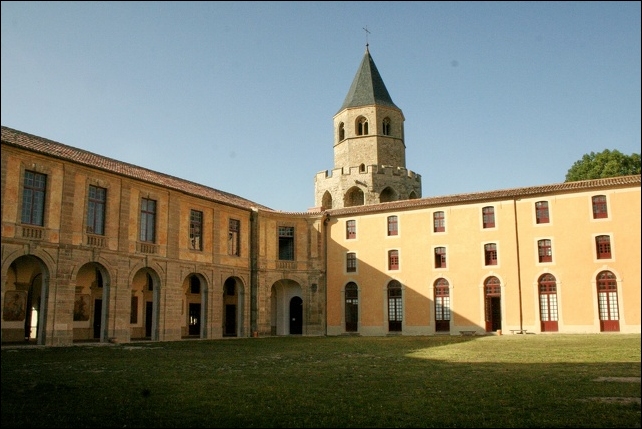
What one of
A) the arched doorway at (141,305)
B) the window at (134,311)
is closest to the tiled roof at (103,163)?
the arched doorway at (141,305)

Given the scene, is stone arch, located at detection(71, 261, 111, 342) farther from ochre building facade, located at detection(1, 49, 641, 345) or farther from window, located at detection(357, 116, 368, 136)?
window, located at detection(357, 116, 368, 136)

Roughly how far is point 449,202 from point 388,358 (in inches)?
824

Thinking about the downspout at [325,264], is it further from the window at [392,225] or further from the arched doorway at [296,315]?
the window at [392,225]

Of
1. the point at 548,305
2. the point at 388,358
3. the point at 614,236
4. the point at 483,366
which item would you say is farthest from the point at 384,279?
the point at 483,366

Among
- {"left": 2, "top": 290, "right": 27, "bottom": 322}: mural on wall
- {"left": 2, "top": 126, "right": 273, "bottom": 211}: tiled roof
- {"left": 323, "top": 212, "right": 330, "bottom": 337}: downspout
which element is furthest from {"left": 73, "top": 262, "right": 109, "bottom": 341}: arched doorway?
{"left": 323, "top": 212, "right": 330, "bottom": 337}: downspout

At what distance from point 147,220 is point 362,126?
105 feet

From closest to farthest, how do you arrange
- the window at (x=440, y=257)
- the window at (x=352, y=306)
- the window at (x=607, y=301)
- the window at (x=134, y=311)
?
the window at (x=607, y=301) → the window at (x=134, y=311) → the window at (x=440, y=257) → the window at (x=352, y=306)

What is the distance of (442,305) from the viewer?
39.0m

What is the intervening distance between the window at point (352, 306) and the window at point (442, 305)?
5859 mm

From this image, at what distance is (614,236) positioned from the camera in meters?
33.6

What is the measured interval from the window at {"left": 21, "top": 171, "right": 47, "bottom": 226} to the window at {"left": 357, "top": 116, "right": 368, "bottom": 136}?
37068 mm

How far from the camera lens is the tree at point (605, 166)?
47562 millimetres

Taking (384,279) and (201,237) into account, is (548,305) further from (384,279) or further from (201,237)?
(201,237)

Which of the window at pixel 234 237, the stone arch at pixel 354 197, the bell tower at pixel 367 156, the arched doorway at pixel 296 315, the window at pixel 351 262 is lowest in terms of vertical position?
the arched doorway at pixel 296 315
